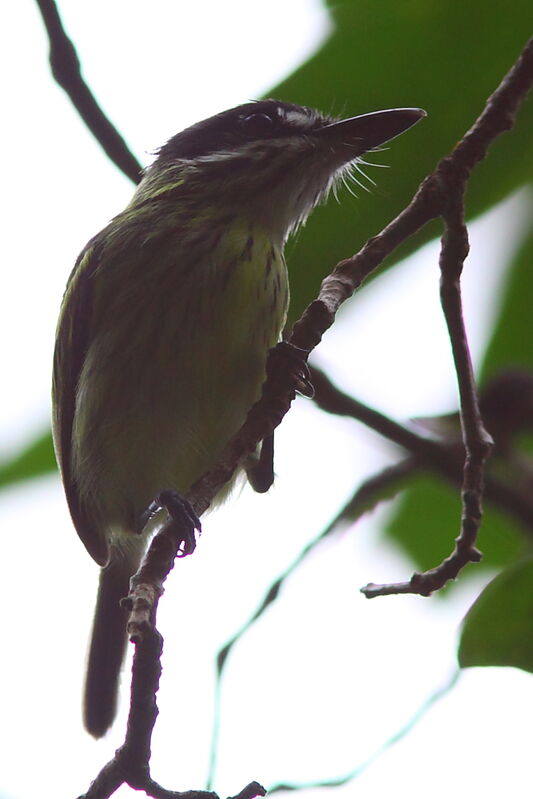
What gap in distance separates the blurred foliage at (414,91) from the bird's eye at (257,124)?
0.96 meters

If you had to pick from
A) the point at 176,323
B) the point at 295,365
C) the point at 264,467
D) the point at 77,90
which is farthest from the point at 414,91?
the point at 264,467

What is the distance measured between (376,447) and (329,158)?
999 millimetres

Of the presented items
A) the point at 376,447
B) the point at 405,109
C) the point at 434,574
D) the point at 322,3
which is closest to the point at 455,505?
the point at 376,447

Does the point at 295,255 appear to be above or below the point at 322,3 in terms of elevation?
below

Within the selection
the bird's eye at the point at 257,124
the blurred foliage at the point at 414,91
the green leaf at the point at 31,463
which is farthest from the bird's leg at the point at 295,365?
the bird's eye at the point at 257,124

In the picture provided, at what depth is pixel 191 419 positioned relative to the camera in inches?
123

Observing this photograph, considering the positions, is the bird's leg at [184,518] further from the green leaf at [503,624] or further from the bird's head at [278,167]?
the bird's head at [278,167]

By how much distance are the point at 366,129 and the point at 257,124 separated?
37.1 inches

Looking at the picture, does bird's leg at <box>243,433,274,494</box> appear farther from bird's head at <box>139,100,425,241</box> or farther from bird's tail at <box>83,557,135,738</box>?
bird's head at <box>139,100,425,241</box>

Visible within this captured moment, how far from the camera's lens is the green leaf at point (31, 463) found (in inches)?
125

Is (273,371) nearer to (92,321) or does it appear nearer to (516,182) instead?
(516,182)

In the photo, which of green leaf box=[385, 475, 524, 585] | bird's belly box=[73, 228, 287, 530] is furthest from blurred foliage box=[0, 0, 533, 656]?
green leaf box=[385, 475, 524, 585]

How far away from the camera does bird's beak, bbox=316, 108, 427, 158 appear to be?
97.1 inches

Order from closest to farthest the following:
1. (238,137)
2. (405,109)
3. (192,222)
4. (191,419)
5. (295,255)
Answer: (405,109) → (295,255) → (191,419) → (192,222) → (238,137)
